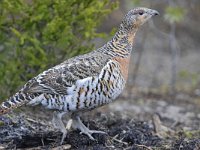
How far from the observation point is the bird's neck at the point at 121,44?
7031 mm

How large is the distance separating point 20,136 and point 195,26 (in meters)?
12.0

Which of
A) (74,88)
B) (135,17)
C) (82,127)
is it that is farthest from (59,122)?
(135,17)

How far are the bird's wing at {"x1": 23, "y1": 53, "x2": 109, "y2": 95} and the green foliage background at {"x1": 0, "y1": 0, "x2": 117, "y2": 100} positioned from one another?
1.47 meters

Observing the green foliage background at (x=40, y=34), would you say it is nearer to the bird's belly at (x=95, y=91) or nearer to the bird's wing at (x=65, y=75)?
the bird's wing at (x=65, y=75)

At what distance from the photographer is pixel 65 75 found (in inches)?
258

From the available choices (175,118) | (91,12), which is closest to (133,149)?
(91,12)

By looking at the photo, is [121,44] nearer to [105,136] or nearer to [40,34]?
[105,136]

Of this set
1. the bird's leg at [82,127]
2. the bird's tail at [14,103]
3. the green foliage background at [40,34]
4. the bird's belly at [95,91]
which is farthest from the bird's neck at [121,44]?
the bird's tail at [14,103]

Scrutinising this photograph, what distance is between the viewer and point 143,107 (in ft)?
38.2

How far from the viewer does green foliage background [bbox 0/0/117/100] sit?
8.16m

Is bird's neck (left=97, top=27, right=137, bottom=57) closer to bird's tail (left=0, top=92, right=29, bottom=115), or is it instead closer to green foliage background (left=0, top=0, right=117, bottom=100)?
green foliage background (left=0, top=0, right=117, bottom=100)

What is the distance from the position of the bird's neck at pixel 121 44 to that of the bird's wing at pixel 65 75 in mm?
367

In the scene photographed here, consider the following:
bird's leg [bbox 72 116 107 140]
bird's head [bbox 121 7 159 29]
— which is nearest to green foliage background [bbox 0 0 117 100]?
bird's head [bbox 121 7 159 29]

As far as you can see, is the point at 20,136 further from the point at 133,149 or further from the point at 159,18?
the point at 159,18
